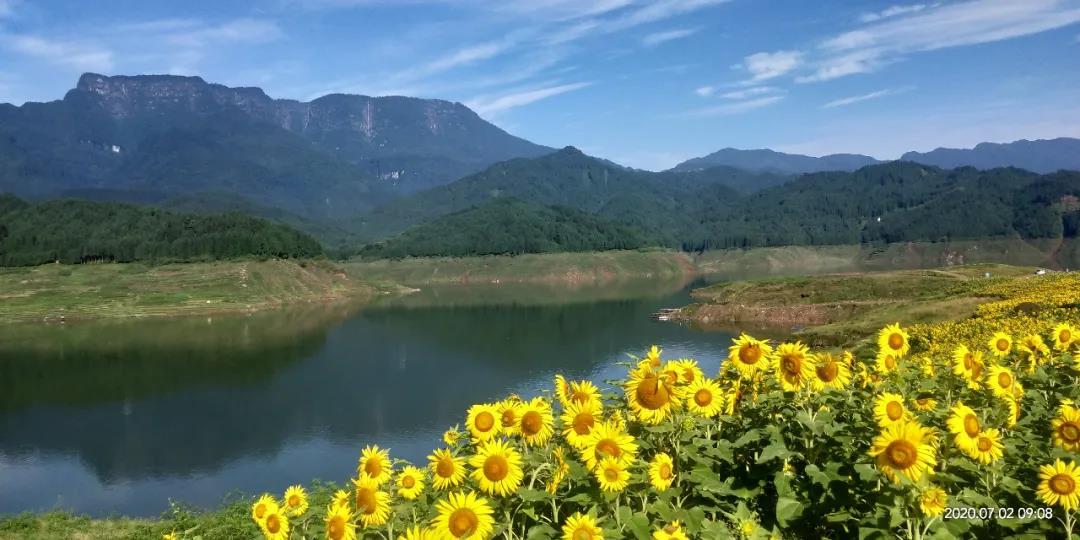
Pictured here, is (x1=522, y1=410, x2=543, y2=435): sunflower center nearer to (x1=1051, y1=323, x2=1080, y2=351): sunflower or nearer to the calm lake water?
(x1=1051, y1=323, x2=1080, y2=351): sunflower

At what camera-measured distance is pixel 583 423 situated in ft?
14.3

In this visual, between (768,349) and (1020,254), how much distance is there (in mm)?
230978

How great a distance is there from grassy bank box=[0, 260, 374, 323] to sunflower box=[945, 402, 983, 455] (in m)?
113

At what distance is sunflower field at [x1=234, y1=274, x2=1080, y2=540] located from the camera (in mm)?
3539

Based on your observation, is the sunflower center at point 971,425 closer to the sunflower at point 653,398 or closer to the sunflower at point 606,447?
the sunflower at point 653,398

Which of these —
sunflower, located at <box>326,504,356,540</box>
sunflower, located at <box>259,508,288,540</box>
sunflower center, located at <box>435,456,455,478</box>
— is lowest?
sunflower, located at <box>259,508,288,540</box>

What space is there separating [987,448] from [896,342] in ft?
6.04

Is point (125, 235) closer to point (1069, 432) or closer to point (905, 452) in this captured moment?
point (905, 452)

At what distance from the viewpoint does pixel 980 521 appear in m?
3.54

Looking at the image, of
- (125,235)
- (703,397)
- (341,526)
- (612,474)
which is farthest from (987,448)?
(125,235)

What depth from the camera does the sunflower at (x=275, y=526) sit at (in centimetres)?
454

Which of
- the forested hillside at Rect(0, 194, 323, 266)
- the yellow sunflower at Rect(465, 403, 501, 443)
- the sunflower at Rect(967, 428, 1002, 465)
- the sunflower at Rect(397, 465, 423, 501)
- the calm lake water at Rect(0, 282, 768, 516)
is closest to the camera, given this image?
the sunflower at Rect(967, 428, 1002, 465)

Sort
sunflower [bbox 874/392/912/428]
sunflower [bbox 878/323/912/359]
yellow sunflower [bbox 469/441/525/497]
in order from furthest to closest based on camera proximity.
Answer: sunflower [bbox 878/323/912/359] → sunflower [bbox 874/392/912/428] → yellow sunflower [bbox 469/441/525/497]

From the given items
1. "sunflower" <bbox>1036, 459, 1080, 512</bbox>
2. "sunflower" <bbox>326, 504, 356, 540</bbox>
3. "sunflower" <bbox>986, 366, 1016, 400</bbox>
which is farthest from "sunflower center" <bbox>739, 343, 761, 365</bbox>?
"sunflower" <bbox>326, 504, 356, 540</bbox>
